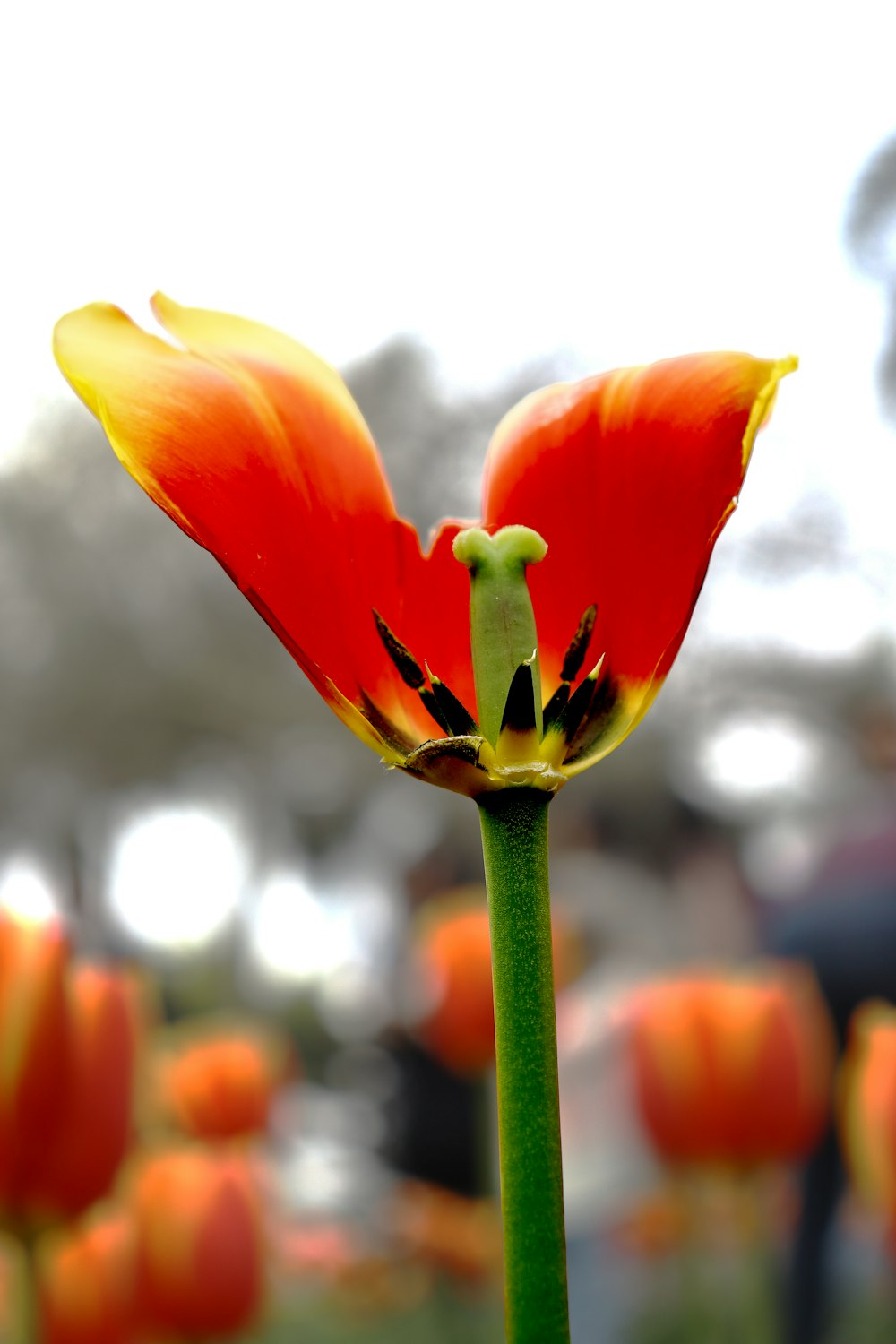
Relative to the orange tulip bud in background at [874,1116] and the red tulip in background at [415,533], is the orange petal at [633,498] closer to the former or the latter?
A: the red tulip in background at [415,533]

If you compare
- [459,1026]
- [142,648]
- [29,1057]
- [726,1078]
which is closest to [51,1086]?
[29,1057]

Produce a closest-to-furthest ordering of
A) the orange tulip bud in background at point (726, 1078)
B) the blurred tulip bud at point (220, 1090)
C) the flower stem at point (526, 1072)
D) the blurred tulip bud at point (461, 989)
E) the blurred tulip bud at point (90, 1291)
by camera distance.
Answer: the flower stem at point (526, 1072) < the blurred tulip bud at point (90, 1291) < the orange tulip bud in background at point (726, 1078) < the blurred tulip bud at point (461, 989) < the blurred tulip bud at point (220, 1090)

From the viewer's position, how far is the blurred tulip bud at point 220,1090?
119 cm

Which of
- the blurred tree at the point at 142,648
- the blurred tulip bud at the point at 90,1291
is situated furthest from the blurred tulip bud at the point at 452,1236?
the blurred tree at the point at 142,648

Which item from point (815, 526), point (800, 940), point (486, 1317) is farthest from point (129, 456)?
point (815, 526)

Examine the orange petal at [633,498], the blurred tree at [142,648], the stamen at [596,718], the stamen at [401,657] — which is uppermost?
the orange petal at [633,498]

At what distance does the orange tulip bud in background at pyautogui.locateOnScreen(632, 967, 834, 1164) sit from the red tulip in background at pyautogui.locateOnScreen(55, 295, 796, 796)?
630 millimetres

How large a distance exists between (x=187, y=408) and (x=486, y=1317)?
119cm

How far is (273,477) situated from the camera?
233 mm

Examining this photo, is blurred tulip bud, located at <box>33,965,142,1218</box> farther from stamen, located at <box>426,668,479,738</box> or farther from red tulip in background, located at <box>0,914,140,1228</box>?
stamen, located at <box>426,668,479,738</box>

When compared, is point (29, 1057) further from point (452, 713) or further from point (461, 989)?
point (461, 989)

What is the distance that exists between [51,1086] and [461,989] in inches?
24.2

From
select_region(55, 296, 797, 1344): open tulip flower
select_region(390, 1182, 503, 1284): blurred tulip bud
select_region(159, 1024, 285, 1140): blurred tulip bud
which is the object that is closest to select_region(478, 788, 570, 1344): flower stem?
select_region(55, 296, 797, 1344): open tulip flower

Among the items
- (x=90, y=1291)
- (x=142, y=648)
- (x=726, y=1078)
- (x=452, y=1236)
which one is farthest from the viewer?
(x=142, y=648)
